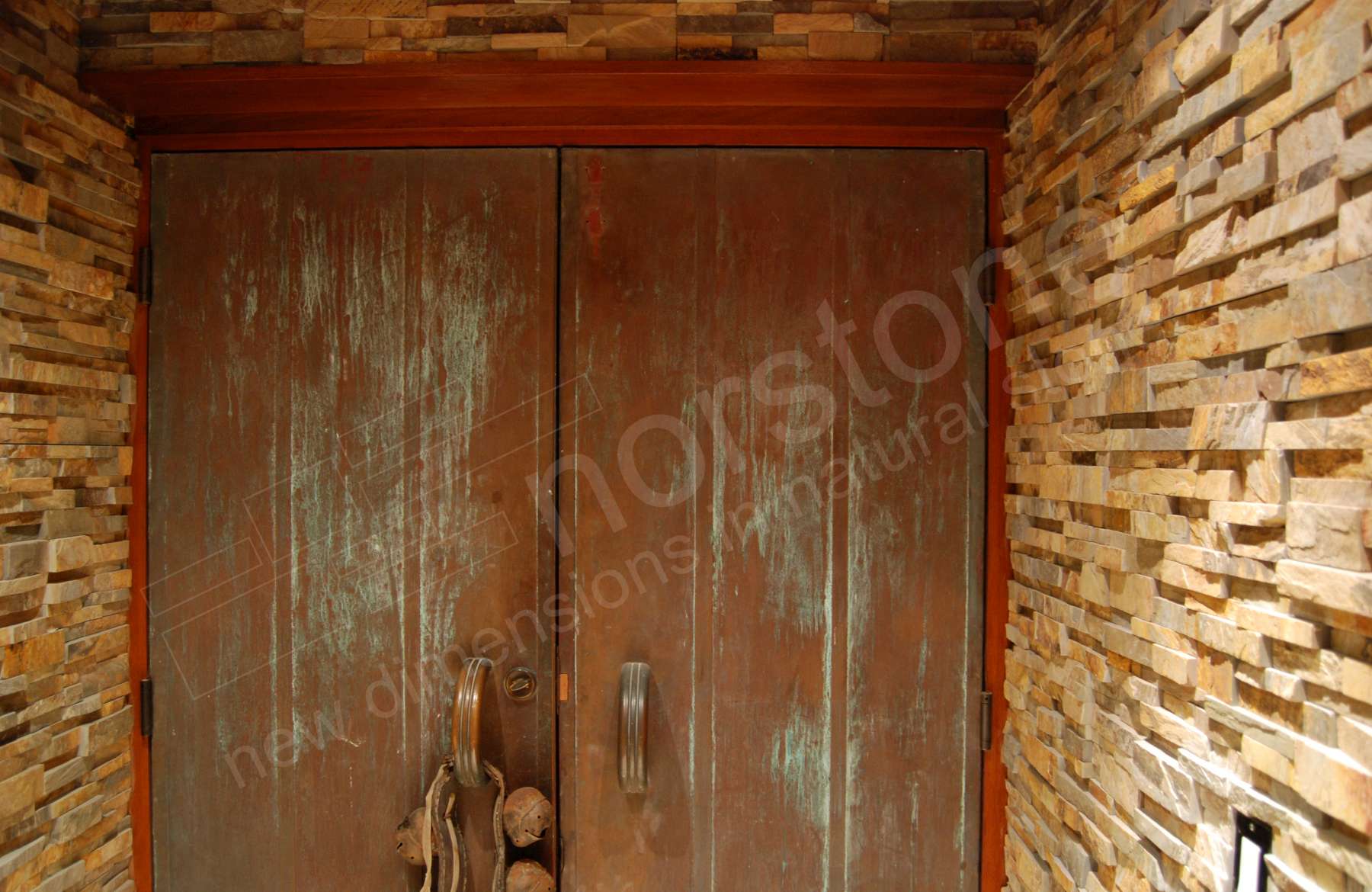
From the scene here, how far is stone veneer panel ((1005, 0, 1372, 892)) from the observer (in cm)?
63

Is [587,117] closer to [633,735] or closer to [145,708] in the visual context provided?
[633,735]

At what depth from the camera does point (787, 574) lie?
4.04 feet

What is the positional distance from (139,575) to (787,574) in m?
1.15

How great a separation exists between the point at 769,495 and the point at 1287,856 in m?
0.77

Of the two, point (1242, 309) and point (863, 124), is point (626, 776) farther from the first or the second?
point (863, 124)

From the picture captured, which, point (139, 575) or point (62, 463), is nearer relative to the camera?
point (62, 463)

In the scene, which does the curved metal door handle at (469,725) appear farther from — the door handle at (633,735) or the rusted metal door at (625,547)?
the door handle at (633,735)

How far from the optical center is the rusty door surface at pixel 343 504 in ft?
4.05

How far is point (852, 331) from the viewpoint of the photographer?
1231 mm

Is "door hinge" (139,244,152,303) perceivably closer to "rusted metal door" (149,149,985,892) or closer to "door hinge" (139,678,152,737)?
"rusted metal door" (149,149,985,892)

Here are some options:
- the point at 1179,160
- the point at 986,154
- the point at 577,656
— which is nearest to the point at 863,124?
the point at 986,154

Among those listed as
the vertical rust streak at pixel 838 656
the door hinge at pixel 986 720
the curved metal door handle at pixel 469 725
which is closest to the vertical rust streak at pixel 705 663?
the vertical rust streak at pixel 838 656

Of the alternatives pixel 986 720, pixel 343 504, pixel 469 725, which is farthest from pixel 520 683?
pixel 986 720

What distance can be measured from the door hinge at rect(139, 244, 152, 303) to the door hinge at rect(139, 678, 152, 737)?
68 cm
